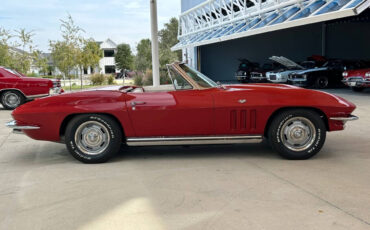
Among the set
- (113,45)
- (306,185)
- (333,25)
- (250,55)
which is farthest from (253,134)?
(113,45)

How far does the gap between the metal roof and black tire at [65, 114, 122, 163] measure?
912 centimetres

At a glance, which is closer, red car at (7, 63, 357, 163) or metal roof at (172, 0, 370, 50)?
red car at (7, 63, 357, 163)

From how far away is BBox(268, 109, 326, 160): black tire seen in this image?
16.0 ft

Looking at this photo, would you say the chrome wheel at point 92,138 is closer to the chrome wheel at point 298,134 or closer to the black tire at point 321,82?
the chrome wheel at point 298,134

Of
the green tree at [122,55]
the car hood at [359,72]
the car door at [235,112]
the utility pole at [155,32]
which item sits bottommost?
the car door at [235,112]

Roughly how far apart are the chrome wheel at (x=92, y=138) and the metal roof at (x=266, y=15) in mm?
9181

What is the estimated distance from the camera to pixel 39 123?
499 cm

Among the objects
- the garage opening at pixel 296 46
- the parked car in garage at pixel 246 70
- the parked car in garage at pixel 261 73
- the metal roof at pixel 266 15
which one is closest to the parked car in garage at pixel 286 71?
the parked car in garage at pixel 261 73

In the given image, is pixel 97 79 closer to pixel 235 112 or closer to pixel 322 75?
pixel 322 75

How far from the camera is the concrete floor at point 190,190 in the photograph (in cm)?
316

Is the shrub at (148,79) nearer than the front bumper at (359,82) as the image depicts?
No

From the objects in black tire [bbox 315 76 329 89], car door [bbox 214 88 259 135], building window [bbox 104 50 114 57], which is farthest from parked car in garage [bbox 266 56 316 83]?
building window [bbox 104 50 114 57]

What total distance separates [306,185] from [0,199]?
321 cm

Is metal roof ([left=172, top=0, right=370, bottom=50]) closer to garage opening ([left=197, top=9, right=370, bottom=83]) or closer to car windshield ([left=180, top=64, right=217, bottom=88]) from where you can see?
garage opening ([left=197, top=9, right=370, bottom=83])
